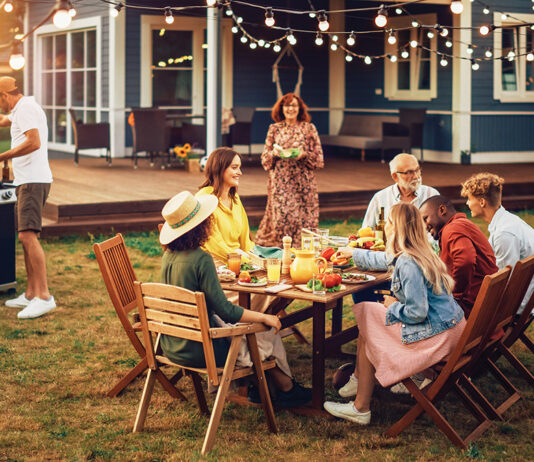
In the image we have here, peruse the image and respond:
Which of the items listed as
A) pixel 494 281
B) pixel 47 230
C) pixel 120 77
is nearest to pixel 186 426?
pixel 494 281

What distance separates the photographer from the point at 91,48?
15.3 m

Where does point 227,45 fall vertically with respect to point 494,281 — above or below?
above

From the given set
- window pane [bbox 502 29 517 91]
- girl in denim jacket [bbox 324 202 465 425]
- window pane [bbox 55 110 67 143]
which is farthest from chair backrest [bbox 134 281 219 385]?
window pane [bbox 55 110 67 143]

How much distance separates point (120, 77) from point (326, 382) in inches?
425

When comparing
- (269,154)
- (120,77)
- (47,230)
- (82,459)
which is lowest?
(82,459)

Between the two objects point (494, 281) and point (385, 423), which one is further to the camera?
point (385, 423)

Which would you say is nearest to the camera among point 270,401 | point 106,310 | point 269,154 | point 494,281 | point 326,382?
point 494,281

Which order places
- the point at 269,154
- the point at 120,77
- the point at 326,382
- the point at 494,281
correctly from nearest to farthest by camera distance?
the point at 494,281
the point at 326,382
the point at 269,154
the point at 120,77

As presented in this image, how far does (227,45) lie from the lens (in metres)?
15.6

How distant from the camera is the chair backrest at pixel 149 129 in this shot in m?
13.5

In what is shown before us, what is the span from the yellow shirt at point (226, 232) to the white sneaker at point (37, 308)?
6.55ft

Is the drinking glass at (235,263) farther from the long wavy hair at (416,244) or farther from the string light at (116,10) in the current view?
the string light at (116,10)

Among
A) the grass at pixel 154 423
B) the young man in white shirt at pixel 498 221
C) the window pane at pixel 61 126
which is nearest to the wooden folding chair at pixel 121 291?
the grass at pixel 154 423

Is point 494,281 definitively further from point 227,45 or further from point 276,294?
point 227,45
